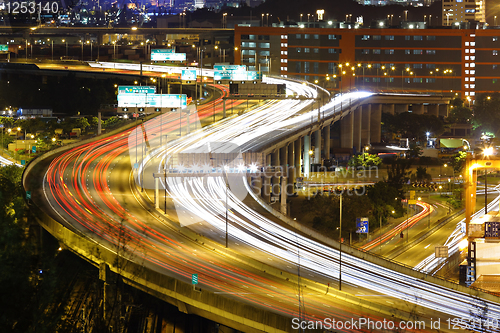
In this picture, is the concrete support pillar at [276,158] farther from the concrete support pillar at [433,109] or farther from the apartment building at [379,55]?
the apartment building at [379,55]

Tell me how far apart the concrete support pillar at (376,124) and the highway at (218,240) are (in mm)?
46871

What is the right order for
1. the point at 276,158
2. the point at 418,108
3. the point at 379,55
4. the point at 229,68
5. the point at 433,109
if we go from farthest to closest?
the point at 379,55, the point at 433,109, the point at 418,108, the point at 229,68, the point at 276,158

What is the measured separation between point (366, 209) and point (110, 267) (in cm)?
3272

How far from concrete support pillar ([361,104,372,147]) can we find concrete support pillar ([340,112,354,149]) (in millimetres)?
7870

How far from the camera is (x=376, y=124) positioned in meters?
115

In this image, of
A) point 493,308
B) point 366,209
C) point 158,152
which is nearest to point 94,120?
point 158,152

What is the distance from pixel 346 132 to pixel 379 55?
1592 inches

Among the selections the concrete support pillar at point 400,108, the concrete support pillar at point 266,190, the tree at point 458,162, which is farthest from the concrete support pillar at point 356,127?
the concrete support pillar at point 266,190

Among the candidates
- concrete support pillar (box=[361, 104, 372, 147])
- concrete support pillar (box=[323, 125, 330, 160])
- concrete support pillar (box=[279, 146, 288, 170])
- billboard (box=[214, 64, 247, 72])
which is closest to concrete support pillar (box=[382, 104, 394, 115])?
concrete support pillar (box=[361, 104, 372, 147])

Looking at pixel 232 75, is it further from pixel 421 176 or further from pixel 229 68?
pixel 421 176

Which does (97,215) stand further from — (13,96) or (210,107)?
(13,96)

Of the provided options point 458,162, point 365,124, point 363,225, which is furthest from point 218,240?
point 365,124

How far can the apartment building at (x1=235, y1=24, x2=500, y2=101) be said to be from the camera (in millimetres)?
138625

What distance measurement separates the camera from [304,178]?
7925cm
